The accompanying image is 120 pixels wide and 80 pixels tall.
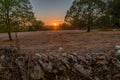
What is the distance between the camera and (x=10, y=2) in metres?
12.2

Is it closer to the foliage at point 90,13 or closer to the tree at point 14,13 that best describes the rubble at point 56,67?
the tree at point 14,13

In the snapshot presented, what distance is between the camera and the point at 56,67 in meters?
4.98

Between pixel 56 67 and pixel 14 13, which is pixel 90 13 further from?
pixel 56 67

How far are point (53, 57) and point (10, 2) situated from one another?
8085 millimetres

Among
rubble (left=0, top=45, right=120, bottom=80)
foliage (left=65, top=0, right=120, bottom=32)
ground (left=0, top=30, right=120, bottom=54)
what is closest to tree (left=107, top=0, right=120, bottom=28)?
foliage (left=65, top=0, right=120, bottom=32)

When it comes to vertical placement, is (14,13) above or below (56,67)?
above

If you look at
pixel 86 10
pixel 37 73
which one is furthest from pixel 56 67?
pixel 86 10

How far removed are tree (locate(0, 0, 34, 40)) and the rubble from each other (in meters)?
7.34

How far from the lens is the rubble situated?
4926 mm

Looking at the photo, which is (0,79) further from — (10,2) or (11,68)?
(10,2)

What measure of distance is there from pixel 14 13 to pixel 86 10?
306 inches

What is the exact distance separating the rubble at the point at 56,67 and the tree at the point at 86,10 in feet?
43.5

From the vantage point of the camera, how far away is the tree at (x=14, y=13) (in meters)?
12.2

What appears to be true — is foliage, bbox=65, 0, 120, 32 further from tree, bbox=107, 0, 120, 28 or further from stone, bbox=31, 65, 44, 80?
stone, bbox=31, 65, 44, 80
